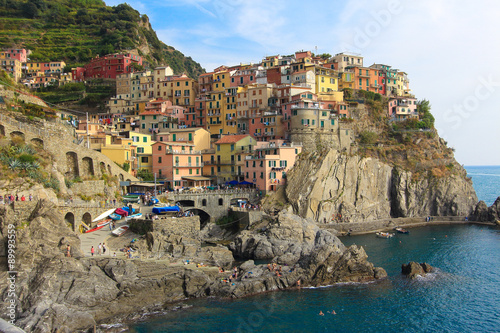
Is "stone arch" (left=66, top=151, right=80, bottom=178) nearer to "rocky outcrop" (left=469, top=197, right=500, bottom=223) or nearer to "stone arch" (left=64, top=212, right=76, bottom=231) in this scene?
"stone arch" (left=64, top=212, right=76, bottom=231)

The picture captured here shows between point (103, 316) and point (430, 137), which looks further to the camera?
point (430, 137)

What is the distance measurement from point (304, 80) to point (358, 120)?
38.7ft

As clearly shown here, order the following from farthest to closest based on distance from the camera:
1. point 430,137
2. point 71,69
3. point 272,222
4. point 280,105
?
point 71,69, point 430,137, point 280,105, point 272,222

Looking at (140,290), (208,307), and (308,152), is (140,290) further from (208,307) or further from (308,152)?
(308,152)

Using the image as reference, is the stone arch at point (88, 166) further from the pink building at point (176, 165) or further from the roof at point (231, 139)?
the roof at point (231, 139)

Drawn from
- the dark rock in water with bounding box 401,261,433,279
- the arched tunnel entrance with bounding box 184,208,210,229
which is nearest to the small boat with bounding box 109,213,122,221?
the arched tunnel entrance with bounding box 184,208,210,229

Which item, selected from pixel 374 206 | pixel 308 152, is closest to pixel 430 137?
pixel 374 206

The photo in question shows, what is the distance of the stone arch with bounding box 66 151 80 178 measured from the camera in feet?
155

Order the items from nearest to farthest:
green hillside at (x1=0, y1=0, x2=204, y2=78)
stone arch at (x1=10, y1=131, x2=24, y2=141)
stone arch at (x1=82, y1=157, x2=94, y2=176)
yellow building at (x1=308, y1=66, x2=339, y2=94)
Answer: stone arch at (x1=10, y1=131, x2=24, y2=141) < stone arch at (x1=82, y1=157, x2=94, y2=176) < yellow building at (x1=308, y1=66, x2=339, y2=94) < green hillside at (x1=0, y1=0, x2=204, y2=78)

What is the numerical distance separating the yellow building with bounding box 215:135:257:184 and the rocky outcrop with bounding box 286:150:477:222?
850cm

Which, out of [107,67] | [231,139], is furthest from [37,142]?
[107,67]

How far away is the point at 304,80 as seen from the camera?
7362cm

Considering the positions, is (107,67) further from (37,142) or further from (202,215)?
(37,142)

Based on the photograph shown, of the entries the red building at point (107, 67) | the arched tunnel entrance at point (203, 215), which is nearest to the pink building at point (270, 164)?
the arched tunnel entrance at point (203, 215)
